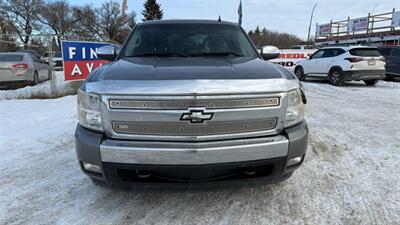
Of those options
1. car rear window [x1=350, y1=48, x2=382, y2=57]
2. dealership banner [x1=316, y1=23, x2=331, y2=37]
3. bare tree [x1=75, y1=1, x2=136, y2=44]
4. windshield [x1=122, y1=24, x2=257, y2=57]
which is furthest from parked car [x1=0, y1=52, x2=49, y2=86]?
bare tree [x1=75, y1=1, x2=136, y2=44]

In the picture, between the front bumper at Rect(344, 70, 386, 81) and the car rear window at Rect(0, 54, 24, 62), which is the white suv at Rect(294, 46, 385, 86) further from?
the car rear window at Rect(0, 54, 24, 62)

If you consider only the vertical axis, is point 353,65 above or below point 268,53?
below

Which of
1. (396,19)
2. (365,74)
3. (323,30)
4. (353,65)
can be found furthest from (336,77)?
Result: (323,30)

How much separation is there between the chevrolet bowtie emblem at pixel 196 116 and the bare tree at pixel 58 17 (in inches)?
2492

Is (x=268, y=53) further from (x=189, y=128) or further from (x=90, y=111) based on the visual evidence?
(x=90, y=111)

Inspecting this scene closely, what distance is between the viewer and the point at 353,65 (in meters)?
12.8

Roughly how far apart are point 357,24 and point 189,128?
3355 centimetres

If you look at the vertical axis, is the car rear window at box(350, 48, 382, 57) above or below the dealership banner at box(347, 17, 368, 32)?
below

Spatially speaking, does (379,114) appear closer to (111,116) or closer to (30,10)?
(111,116)

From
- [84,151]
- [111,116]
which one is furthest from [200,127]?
[84,151]

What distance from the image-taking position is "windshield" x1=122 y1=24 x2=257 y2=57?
13.0ft

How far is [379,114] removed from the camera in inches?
289

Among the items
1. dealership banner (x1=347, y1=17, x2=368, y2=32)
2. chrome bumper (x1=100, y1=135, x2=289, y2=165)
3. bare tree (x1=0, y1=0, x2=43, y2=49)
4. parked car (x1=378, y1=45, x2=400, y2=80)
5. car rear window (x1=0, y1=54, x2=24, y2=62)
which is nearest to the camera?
chrome bumper (x1=100, y1=135, x2=289, y2=165)

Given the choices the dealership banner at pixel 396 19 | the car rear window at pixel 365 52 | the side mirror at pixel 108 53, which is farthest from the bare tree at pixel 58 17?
the side mirror at pixel 108 53
